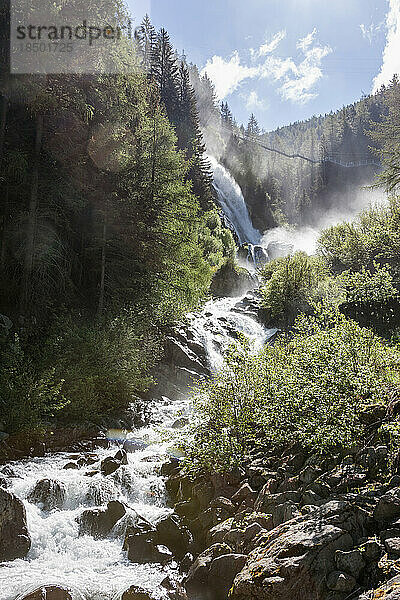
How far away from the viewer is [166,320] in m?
17.0

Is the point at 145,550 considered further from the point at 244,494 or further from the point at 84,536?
the point at 244,494

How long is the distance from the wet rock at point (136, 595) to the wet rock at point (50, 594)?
70 centimetres

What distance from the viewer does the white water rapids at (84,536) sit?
5551 millimetres

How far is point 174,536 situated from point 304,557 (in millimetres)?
3027

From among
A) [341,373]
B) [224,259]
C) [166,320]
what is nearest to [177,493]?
[341,373]

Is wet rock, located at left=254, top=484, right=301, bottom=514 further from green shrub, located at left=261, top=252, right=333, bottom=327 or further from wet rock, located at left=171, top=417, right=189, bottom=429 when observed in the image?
green shrub, located at left=261, top=252, right=333, bottom=327

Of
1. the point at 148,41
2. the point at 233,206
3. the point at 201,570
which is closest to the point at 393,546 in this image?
the point at 201,570

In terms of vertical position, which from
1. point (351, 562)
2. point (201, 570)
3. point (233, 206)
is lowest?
point (201, 570)

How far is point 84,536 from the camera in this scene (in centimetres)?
672

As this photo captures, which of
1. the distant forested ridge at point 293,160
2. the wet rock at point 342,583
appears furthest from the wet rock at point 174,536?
the distant forested ridge at point 293,160

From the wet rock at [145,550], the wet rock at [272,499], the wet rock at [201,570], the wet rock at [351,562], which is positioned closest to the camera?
the wet rock at [351,562]

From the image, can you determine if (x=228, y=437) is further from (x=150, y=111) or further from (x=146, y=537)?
(x=150, y=111)

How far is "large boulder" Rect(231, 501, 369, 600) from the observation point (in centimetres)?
399

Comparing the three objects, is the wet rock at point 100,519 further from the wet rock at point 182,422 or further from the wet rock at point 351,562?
the wet rock at point 351,562
